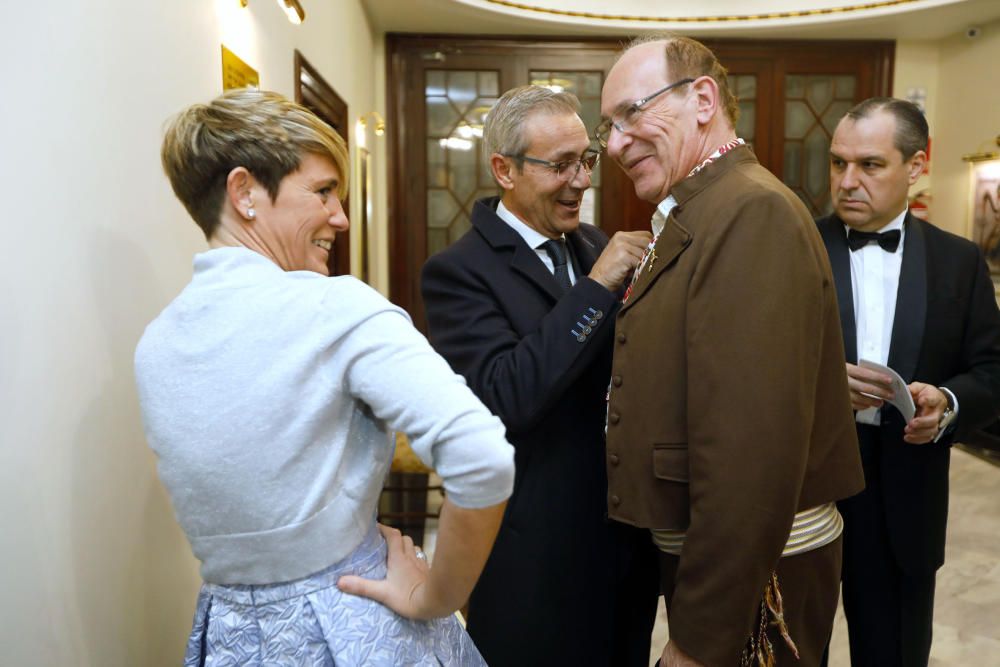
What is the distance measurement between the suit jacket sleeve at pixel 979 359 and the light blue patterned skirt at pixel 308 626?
4.82 feet

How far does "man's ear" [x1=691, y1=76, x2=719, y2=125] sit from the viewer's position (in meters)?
1.33

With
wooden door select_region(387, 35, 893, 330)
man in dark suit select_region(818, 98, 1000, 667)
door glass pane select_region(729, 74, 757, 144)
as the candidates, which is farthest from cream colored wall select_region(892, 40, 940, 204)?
man in dark suit select_region(818, 98, 1000, 667)

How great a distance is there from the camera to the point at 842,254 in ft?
6.17

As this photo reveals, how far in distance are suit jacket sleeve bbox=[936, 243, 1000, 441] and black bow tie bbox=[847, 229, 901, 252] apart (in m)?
0.18

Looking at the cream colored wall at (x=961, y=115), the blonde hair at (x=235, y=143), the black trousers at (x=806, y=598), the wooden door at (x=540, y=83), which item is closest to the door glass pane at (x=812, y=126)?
the wooden door at (x=540, y=83)

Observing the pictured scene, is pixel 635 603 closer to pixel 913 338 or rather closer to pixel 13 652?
pixel 913 338

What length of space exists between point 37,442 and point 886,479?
1.76m

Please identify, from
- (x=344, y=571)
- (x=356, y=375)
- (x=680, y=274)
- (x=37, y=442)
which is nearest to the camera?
(x=356, y=375)

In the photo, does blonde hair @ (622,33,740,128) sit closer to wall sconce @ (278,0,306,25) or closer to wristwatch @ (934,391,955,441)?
wristwatch @ (934,391,955,441)

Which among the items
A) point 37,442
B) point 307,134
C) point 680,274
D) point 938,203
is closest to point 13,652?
point 37,442

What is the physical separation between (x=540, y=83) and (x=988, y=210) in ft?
11.5

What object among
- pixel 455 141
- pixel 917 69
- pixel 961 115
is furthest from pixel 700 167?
pixel 917 69

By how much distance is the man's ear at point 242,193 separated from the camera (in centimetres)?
94

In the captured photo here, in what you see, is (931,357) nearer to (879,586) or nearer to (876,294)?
(876,294)
